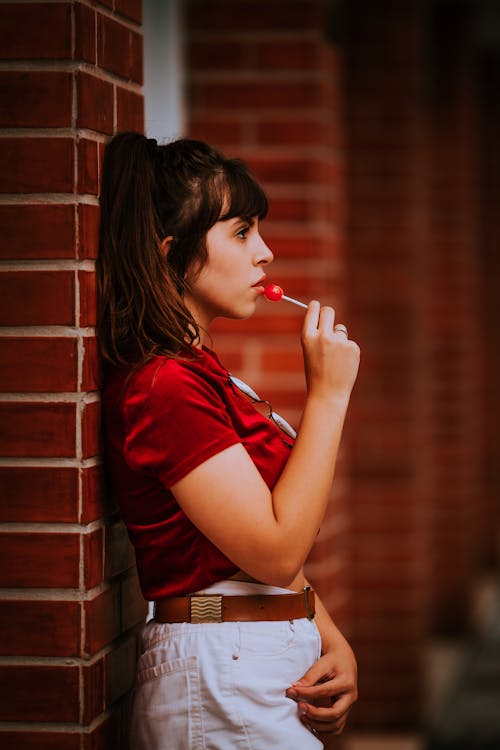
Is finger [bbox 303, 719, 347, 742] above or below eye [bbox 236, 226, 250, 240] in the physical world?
below

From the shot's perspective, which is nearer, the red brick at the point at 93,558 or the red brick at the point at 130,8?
the red brick at the point at 93,558

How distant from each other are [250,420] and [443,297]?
560 cm

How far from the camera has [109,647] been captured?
2008mm

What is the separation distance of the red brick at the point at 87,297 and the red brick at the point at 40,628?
43 centimetres

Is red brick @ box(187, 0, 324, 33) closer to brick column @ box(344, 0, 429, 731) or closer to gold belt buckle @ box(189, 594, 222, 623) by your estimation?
brick column @ box(344, 0, 429, 731)

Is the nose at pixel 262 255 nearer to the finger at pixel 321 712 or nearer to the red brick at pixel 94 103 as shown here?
the red brick at pixel 94 103

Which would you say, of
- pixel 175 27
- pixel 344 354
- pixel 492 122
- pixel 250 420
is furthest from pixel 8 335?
pixel 492 122

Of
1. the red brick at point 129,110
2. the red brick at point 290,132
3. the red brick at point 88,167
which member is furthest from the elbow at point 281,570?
the red brick at point 290,132

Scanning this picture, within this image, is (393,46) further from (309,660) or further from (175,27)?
(309,660)

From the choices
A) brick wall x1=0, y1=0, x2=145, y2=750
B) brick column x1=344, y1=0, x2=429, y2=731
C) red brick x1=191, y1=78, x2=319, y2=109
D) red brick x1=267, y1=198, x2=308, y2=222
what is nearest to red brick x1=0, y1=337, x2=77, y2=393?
brick wall x1=0, y1=0, x2=145, y2=750

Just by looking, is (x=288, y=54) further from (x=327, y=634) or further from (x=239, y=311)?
A: (x=327, y=634)

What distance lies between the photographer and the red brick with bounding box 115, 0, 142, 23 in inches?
82.0

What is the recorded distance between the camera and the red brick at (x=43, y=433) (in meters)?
1.89

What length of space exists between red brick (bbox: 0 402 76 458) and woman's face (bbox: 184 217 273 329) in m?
0.29
